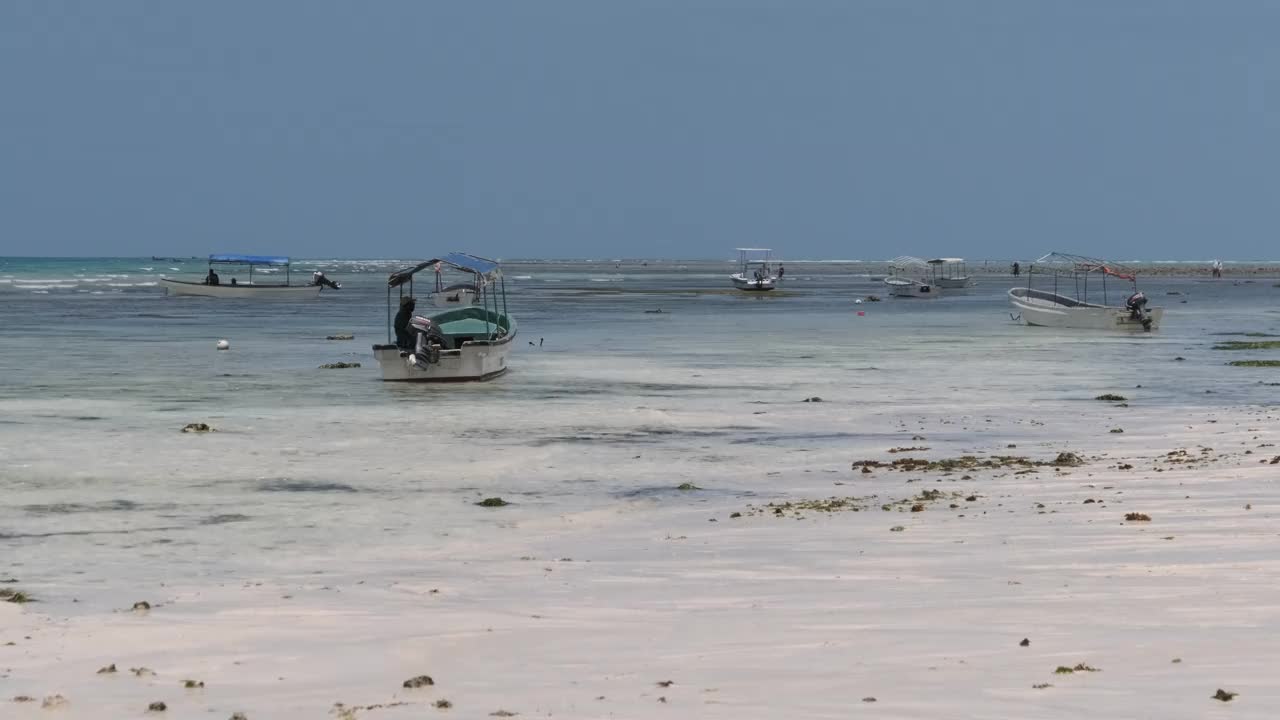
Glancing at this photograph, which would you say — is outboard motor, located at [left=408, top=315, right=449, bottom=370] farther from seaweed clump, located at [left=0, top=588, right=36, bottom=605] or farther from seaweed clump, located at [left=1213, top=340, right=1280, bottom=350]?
seaweed clump, located at [left=1213, top=340, right=1280, bottom=350]

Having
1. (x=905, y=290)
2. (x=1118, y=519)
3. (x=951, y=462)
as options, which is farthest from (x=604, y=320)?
(x=1118, y=519)

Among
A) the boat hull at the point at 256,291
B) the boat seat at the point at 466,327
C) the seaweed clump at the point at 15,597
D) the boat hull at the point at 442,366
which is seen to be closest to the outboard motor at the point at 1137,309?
the boat seat at the point at 466,327

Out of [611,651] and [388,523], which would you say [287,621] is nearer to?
[611,651]

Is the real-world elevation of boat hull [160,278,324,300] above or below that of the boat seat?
below

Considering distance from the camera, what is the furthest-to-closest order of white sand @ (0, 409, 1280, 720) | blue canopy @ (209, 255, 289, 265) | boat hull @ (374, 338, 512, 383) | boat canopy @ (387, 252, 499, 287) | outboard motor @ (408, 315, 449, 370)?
blue canopy @ (209, 255, 289, 265) → boat canopy @ (387, 252, 499, 287) → boat hull @ (374, 338, 512, 383) → outboard motor @ (408, 315, 449, 370) → white sand @ (0, 409, 1280, 720)

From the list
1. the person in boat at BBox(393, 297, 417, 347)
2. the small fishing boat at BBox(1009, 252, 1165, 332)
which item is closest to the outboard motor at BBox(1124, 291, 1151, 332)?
the small fishing boat at BBox(1009, 252, 1165, 332)

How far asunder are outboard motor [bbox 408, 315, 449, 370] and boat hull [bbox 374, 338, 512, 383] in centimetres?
11

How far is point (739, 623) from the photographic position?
1026cm

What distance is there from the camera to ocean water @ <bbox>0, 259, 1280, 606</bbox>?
1555cm

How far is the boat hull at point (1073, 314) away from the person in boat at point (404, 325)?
30988 millimetres

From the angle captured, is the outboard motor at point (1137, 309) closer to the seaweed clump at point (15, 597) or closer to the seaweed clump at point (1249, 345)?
the seaweed clump at point (1249, 345)

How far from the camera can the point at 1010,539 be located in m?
13.3

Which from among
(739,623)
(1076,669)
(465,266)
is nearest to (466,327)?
(465,266)

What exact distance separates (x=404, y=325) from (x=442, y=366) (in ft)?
6.68
